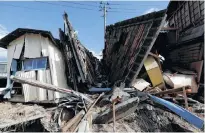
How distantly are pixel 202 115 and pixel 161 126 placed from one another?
1966mm

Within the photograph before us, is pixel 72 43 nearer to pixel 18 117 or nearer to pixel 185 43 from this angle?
pixel 18 117

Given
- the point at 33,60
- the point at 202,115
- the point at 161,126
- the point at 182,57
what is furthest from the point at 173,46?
the point at 33,60

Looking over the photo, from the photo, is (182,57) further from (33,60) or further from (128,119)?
(33,60)

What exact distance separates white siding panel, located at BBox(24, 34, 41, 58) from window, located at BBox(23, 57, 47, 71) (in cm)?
27

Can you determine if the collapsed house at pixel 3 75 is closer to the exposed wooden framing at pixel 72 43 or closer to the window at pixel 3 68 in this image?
the window at pixel 3 68

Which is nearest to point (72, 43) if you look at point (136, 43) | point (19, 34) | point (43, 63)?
point (43, 63)

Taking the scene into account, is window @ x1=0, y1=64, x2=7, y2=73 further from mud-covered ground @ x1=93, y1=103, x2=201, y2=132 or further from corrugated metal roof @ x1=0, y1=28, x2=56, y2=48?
mud-covered ground @ x1=93, y1=103, x2=201, y2=132

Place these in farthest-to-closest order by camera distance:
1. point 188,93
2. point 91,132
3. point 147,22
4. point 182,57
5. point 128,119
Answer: point 182,57 < point 147,22 < point 188,93 < point 128,119 < point 91,132

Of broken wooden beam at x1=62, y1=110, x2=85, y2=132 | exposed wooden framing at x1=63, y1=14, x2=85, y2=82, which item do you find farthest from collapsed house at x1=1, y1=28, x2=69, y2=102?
broken wooden beam at x1=62, y1=110, x2=85, y2=132

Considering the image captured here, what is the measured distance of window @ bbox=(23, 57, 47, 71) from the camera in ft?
35.0

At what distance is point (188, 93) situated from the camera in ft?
32.1

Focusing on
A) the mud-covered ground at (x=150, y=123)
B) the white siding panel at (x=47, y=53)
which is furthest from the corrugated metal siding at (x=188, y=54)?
the white siding panel at (x=47, y=53)

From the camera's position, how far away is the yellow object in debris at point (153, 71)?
10187 millimetres

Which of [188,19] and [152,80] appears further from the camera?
[188,19]
